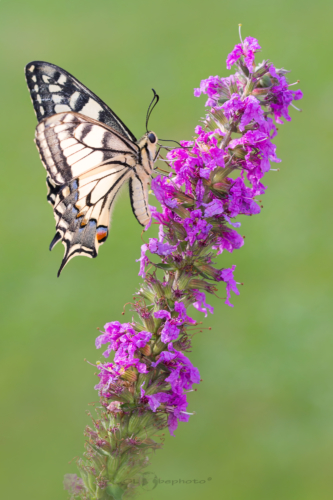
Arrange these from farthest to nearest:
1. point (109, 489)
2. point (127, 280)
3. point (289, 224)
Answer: point (289, 224) → point (127, 280) → point (109, 489)

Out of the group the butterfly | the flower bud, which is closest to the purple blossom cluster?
the flower bud

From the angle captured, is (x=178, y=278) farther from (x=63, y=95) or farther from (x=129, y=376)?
(x=63, y=95)

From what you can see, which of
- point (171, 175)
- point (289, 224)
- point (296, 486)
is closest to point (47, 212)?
point (289, 224)

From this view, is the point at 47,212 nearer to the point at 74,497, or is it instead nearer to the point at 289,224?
the point at 289,224

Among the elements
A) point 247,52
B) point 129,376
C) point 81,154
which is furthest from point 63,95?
point 129,376

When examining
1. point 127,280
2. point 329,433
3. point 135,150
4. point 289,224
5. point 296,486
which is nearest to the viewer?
point 135,150

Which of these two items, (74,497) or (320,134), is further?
(320,134)

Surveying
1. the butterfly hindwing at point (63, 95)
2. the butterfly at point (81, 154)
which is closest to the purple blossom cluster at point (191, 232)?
the butterfly at point (81, 154)
